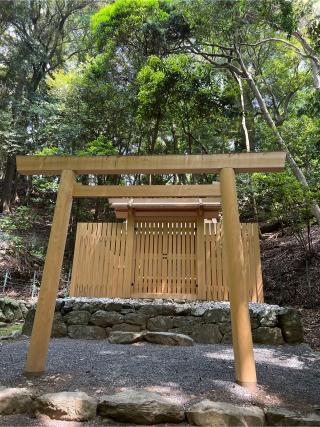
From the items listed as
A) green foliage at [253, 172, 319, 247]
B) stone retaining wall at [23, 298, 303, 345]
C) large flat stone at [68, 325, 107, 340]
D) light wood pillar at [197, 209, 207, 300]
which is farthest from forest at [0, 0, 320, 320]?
large flat stone at [68, 325, 107, 340]

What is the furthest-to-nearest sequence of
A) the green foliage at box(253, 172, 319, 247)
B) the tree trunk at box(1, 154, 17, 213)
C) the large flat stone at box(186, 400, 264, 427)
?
the tree trunk at box(1, 154, 17, 213)
the green foliage at box(253, 172, 319, 247)
the large flat stone at box(186, 400, 264, 427)

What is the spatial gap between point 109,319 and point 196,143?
9.14 m

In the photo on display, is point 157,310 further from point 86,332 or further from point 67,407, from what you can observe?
point 67,407

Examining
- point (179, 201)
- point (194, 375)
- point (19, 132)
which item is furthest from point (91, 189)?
point (19, 132)

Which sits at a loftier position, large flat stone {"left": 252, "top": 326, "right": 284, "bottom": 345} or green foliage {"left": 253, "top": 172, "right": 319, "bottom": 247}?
green foliage {"left": 253, "top": 172, "right": 319, "bottom": 247}

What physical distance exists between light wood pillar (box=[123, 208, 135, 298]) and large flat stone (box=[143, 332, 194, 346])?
159 centimetres

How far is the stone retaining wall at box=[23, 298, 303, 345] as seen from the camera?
16.2 feet

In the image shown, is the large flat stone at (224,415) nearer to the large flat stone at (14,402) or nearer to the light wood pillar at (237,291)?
the light wood pillar at (237,291)

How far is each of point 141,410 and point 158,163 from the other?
231cm

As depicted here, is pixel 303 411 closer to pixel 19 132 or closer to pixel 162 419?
pixel 162 419

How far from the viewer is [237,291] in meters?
3.13

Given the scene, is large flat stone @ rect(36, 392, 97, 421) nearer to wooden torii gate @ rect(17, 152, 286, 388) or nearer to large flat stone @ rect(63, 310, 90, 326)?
wooden torii gate @ rect(17, 152, 286, 388)

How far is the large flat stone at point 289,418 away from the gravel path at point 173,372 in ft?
0.65

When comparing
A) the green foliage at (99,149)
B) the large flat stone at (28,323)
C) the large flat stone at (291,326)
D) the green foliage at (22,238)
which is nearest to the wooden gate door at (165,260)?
the large flat stone at (291,326)
